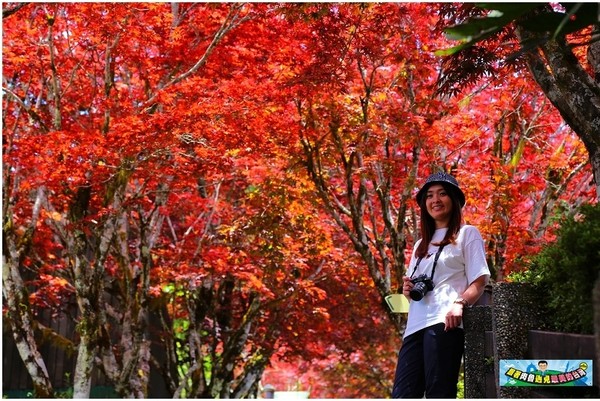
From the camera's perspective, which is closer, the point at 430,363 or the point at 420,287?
the point at 430,363

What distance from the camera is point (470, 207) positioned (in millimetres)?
12719

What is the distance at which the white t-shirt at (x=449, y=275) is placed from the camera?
422 centimetres

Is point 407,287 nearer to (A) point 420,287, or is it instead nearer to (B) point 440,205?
(A) point 420,287

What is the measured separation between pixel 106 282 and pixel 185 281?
2.42m

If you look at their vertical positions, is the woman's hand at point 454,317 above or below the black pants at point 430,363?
above

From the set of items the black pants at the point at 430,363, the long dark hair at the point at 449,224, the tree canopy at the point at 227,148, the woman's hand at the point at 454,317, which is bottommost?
the black pants at the point at 430,363

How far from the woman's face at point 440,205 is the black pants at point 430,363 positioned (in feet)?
2.12

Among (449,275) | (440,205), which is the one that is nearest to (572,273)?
(449,275)

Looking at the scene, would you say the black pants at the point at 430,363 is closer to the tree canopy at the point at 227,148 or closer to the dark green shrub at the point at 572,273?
the dark green shrub at the point at 572,273

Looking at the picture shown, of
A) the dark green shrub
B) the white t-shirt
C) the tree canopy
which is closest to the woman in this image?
the white t-shirt

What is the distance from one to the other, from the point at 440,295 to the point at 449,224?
449 mm

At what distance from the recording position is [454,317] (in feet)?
13.2

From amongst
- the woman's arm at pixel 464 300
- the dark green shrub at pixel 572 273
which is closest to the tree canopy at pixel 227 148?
the dark green shrub at pixel 572 273

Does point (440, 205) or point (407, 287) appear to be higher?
point (440, 205)
